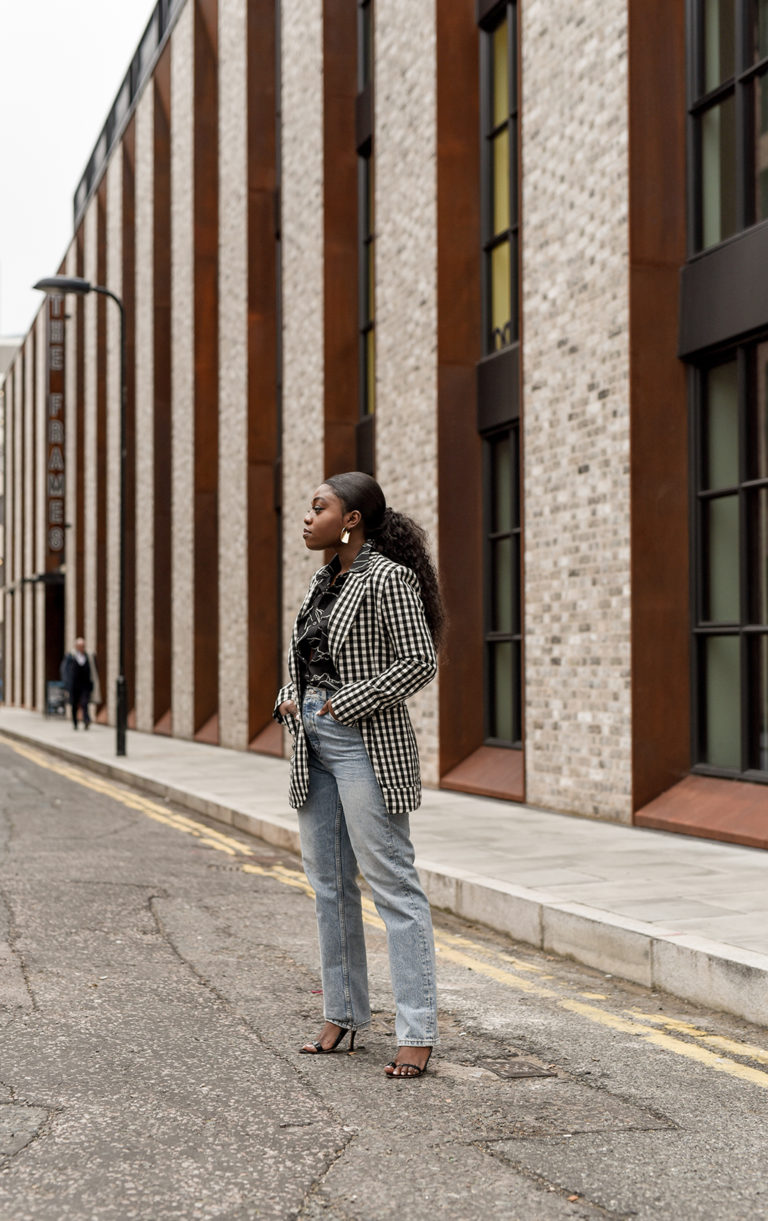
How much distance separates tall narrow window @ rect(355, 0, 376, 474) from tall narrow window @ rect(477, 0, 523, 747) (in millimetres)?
3456

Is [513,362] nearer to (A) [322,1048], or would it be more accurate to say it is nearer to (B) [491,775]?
(B) [491,775]

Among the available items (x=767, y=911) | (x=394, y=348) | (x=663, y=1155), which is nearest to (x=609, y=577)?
(x=767, y=911)

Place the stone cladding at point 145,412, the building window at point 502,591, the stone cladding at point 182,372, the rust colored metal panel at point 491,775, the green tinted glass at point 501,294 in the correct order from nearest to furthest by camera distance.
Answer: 1. the rust colored metal panel at point 491,775
2. the building window at point 502,591
3. the green tinted glass at point 501,294
4. the stone cladding at point 182,372
5. the stone cladding at point 145,412

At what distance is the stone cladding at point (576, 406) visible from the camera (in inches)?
409

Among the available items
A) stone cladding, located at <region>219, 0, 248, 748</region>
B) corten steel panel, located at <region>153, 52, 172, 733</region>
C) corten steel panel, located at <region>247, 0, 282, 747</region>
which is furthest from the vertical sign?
corten steel panel, located at <region>247, 0, 282, 747</region>

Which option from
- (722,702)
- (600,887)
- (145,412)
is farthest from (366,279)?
(145,412)

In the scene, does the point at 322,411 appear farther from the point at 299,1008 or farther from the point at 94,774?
the point at 299,1008

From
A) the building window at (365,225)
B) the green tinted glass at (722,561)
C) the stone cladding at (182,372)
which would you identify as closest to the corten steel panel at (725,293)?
the green tinted glass at (722,561)

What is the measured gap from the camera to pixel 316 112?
17.7 meters

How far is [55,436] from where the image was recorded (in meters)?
40.6

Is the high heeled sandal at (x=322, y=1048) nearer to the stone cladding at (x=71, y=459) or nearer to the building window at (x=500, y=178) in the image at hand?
the building window at (x=500, y=178)

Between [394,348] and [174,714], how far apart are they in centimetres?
1259

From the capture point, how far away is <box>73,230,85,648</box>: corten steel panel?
37875 millimetres

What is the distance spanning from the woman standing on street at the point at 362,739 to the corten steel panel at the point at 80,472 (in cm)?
3407
